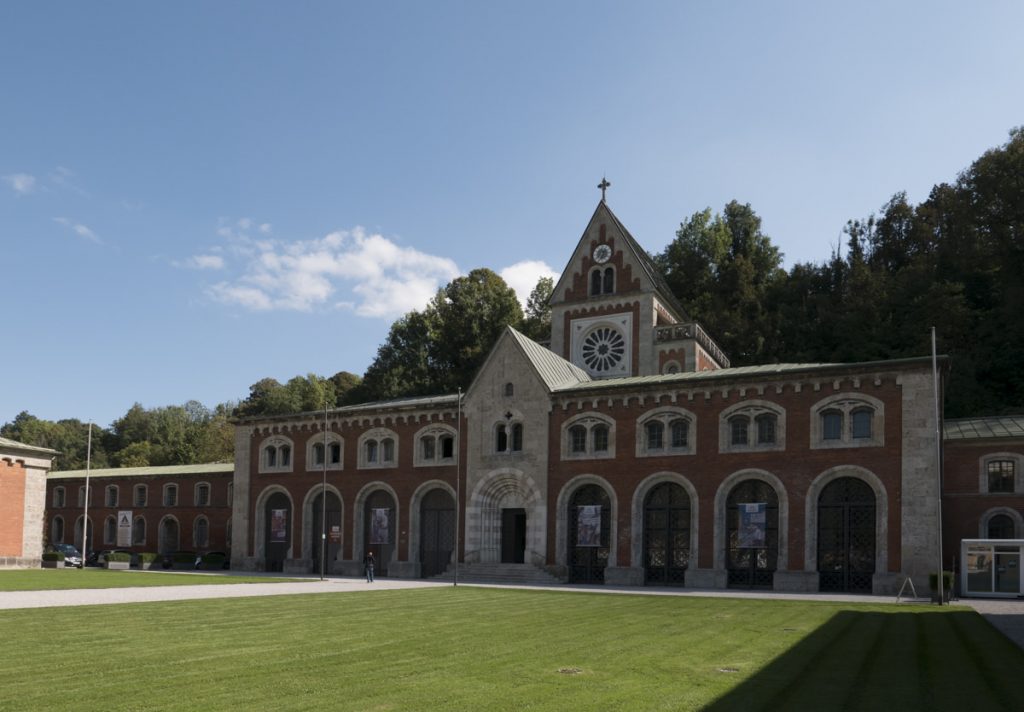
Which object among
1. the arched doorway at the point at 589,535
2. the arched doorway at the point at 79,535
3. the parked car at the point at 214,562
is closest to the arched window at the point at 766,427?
the arched doorway at the point at 589,535

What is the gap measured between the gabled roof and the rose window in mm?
6690

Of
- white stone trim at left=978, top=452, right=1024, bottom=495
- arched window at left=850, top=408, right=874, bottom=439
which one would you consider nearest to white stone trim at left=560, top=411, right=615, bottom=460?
arched window at left=850, top=408, right=874, bottom=439

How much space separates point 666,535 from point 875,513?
9.81 meters

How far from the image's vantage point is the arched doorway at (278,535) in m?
57.4

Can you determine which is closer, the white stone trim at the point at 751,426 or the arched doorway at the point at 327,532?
the white stone trim at the point at 751,426

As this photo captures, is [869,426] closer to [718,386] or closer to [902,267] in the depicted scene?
[718,386]

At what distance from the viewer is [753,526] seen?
41781 millimetres

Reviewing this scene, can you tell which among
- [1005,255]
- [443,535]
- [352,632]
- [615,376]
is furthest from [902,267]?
[352,632]

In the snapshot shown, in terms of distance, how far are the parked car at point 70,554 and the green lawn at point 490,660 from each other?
4348 centimetres

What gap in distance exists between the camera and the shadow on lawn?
12523 millimetres

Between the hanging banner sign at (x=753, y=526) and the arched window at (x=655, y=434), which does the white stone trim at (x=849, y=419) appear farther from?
the arched window at (x=655, y=434)

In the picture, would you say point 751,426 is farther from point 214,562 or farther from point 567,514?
point 214,562

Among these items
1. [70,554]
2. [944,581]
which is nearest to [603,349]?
[944,581]

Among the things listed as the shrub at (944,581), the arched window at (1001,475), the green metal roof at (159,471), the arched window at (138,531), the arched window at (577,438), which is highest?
the arched window at (577,438)
